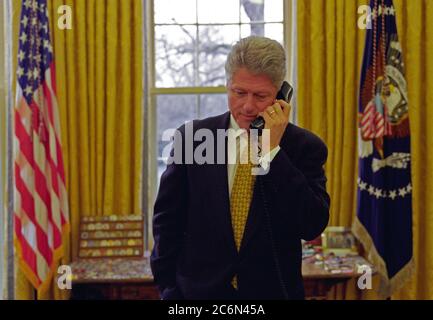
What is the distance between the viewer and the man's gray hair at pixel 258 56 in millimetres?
1648

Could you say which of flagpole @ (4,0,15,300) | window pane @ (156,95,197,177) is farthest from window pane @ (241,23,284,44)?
flagpole @ (4,0,15,300)

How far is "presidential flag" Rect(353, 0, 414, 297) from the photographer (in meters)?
3.37

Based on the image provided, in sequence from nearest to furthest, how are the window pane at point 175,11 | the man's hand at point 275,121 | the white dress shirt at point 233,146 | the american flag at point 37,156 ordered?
Answer: the man's hand at point 275,121
the white dress shirt at point 233,146
the american flag at point 37,156
the window pane at point 175,11

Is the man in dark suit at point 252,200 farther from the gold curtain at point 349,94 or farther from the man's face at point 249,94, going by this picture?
the gold curtain at point 349,94

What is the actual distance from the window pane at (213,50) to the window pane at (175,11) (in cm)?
12

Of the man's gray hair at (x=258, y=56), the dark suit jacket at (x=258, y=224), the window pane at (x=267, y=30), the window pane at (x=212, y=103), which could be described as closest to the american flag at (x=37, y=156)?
the window pane at (x=212, y=103)

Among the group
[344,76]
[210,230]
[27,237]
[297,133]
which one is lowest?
[27,237]

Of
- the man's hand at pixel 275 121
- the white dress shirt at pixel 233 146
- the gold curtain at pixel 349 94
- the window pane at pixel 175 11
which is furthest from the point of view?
the window pane at pixel 175 11

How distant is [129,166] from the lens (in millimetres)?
3645

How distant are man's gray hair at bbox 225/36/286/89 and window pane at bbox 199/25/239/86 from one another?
2194 mm

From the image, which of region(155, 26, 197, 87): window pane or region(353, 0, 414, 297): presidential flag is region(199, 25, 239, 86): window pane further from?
region(353, 0, 414, 297): presidential flag
